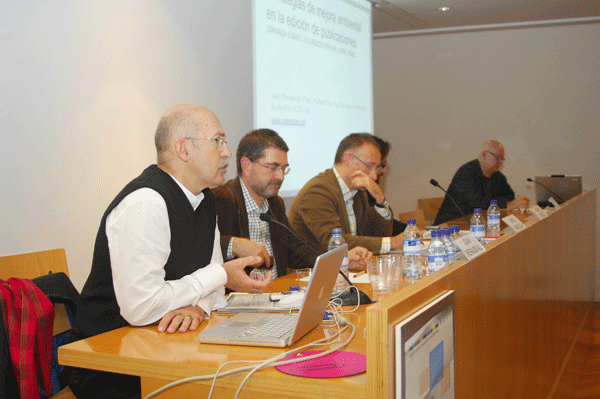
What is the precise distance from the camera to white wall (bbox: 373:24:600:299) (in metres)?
5.88

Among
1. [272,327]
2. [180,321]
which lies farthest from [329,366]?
[180,321]

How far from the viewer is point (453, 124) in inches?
252

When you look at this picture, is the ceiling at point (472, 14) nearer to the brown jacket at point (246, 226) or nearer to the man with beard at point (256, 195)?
the man with beard at point (256, 195)

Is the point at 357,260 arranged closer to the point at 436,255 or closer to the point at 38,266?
the point at 436,255

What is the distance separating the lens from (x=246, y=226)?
260 cm

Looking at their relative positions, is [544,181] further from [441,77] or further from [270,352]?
[270,352]

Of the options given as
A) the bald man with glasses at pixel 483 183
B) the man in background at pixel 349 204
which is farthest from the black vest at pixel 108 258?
the bald man with glasses at pixel 483 183

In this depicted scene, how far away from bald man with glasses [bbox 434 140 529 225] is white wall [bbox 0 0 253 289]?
2.64 m

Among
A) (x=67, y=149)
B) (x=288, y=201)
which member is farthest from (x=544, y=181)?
(x=67, y=149)

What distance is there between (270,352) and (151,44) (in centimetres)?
236

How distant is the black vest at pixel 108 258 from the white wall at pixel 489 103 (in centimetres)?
516

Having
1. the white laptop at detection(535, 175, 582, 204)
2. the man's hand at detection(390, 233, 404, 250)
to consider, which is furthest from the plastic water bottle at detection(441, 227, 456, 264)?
the white laptop at detection(535, 175, 582, 204)

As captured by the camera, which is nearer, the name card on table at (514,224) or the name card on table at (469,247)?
the name card on table at (469,247)

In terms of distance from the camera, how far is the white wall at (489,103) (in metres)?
5.88
